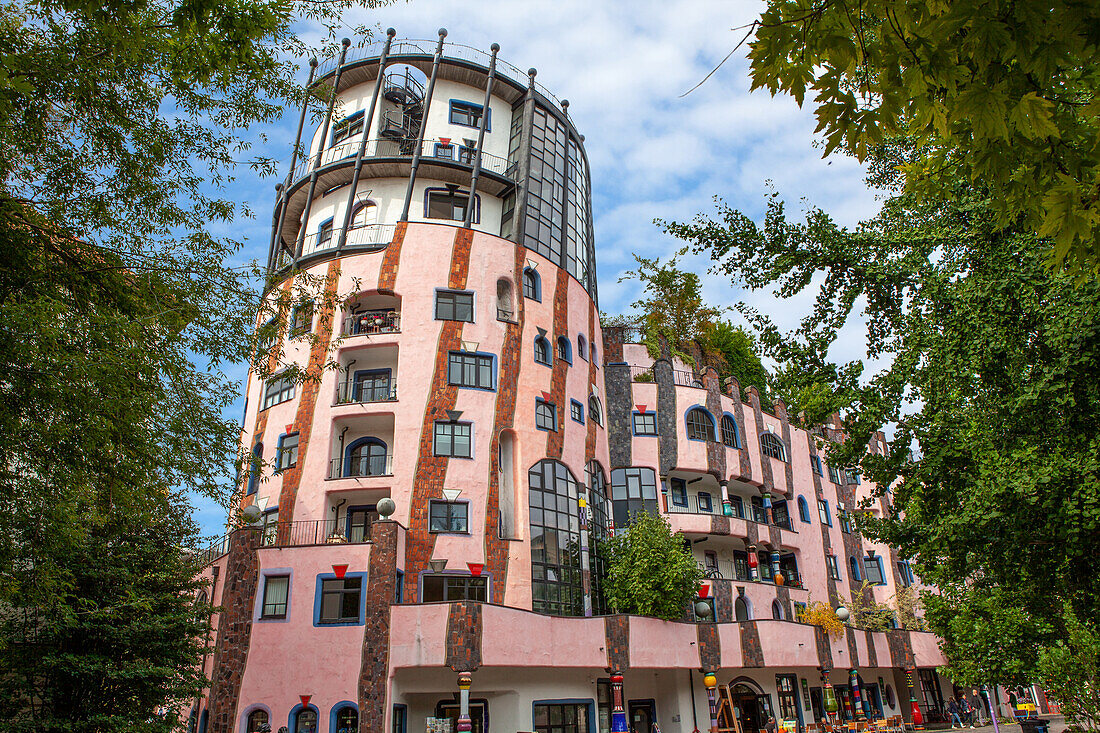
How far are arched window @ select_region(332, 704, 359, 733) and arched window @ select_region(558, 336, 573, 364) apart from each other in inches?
529

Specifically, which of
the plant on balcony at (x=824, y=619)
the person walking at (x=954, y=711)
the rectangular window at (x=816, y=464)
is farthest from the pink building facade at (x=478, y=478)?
the person walking at (x=954, y=711)

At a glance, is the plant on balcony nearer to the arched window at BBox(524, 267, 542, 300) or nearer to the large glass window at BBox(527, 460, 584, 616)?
the large glass window at BBox(527, 460, 584, 616)

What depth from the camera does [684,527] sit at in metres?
28.7

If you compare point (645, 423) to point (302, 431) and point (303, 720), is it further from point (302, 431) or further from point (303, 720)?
point (303, 720)

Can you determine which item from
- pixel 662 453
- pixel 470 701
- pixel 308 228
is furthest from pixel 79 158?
pixel 662 453

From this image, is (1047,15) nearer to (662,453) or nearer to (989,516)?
(989,516)

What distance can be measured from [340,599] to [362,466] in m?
5.31

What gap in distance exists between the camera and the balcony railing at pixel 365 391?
24.3m

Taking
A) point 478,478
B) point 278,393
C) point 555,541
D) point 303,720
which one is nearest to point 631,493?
point 555,541

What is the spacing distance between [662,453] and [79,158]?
929 inches

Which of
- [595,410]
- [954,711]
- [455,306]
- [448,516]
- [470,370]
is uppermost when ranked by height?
[455,306]

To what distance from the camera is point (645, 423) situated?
A: 98.7 feet

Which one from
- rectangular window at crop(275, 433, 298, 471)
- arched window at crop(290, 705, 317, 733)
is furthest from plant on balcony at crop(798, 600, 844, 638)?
rectangular window at crop(275, 433, 298, 471)

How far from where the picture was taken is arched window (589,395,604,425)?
27.8 meters
